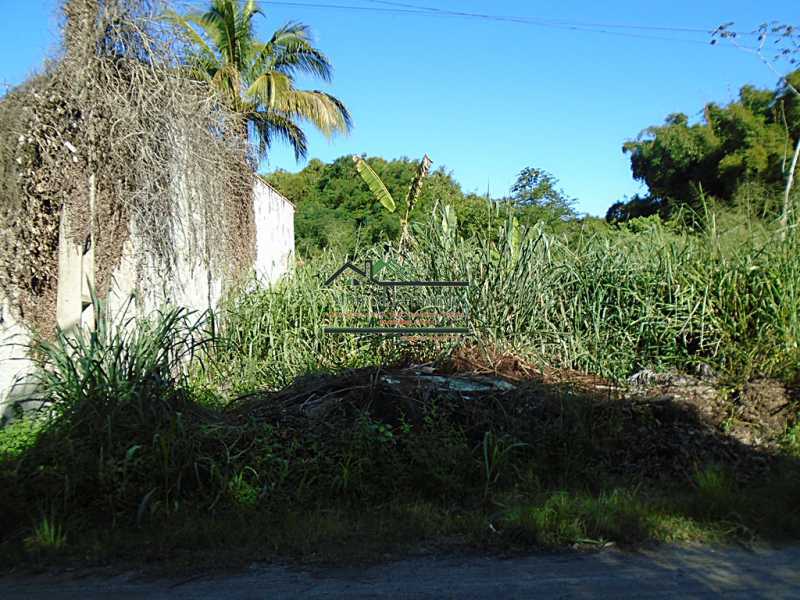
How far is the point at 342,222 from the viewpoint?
2114cm

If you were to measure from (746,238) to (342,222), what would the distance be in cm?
1553

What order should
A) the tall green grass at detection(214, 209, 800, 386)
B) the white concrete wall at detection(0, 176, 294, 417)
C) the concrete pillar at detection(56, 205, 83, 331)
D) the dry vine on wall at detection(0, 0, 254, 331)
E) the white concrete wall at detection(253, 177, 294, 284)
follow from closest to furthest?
the dry vine on wall at detection(0, 0, 254, 331) < the concrete pillar at detection(56, 205, 83, 331) < the white concrete wall at detection(0, 176, 294, 417) < the tall green grass at detection(214, 209, 800, 386) < the white concrete wall at detection(253, 177, 294, 284)

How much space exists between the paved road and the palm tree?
14.6 meters

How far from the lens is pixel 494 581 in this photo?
136 inches

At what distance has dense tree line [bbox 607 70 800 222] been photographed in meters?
18.0

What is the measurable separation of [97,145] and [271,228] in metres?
6.84

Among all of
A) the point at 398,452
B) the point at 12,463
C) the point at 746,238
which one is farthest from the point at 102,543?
the point at 746,238

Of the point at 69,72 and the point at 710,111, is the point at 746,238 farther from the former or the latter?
the point at 710,111

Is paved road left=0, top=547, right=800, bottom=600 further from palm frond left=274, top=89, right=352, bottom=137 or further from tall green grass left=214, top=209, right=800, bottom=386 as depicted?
palm frond left=274, top=89, right=352, bottom=137

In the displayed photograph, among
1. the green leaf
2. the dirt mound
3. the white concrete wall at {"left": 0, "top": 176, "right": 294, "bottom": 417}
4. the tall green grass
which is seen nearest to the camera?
the dirt mound

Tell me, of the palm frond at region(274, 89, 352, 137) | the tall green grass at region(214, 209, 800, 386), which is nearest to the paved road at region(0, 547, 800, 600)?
the tall green grass at region(214, 209, 800, 386)

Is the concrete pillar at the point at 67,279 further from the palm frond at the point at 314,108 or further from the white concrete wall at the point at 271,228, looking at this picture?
the palm frond at the point at 314,108

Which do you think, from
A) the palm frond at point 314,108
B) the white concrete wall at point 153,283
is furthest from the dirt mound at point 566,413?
the palm frond at point 314,108

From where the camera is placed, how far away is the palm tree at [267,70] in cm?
1667
